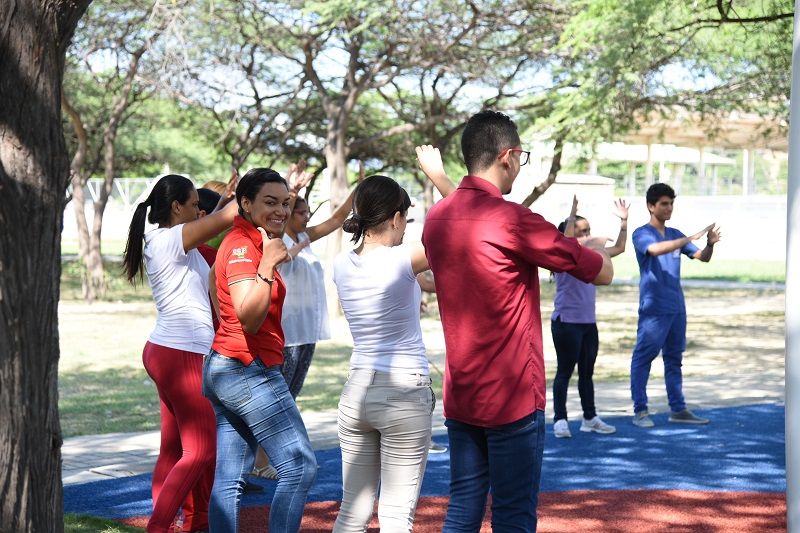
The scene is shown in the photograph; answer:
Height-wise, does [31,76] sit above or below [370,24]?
below

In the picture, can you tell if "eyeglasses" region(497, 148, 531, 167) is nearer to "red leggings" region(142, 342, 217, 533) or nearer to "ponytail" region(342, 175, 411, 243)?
"ponytail" region(342, 175, 411, 243)

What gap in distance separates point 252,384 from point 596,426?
15.1 feet

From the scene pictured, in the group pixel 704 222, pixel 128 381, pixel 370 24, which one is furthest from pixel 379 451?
pixel 704 222

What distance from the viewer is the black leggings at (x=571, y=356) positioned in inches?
310

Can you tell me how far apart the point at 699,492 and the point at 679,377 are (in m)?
2.23

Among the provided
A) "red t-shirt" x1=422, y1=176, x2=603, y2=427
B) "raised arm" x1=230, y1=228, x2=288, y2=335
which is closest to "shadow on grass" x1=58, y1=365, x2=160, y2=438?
"raised arm" x1=230, y1=228, x2=288, y2=335

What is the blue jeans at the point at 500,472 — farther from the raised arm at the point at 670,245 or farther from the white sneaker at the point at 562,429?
the raised arm at the point at 670,245

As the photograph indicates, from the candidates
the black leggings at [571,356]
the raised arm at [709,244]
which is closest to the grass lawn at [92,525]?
the black leggings at [571,356]

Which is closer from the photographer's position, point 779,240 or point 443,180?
point 443,180

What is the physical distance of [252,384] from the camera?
13.7 feet

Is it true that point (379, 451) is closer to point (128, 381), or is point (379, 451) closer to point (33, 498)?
point (33, 498)

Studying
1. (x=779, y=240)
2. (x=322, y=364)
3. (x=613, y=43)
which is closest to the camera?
(x=322, y=364)

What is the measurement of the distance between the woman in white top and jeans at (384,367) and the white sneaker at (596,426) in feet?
14.4

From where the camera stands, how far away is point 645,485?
6.53 meters
